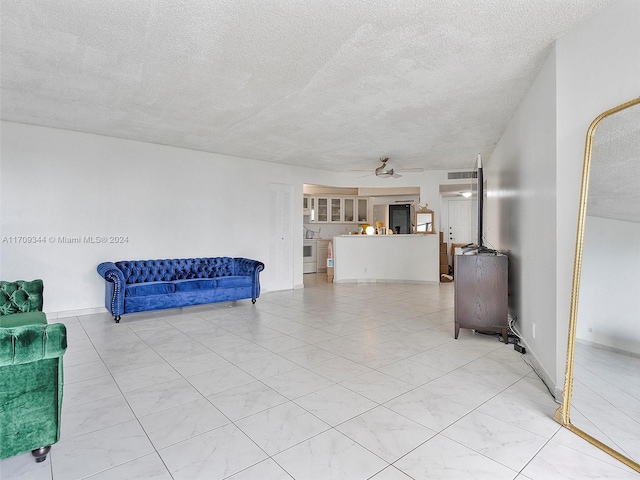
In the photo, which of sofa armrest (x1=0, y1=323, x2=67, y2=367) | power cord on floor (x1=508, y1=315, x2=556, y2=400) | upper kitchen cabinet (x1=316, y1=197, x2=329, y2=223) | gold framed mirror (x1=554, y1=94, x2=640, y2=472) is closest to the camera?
sofa armrest (x1=0, y1=323, x2=67, y2=367)

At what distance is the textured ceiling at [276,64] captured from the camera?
2.34 meters

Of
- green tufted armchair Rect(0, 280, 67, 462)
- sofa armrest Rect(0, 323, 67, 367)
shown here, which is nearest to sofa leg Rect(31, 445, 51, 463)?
green tufted armchair Rect(0, 280, 67, 462)

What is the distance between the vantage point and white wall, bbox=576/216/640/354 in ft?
6.43

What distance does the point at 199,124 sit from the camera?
4.81 m

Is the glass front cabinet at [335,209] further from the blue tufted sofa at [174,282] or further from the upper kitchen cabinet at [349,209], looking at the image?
the blue tufted sofa at [174,282]

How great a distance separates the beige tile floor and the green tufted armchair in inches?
5.6

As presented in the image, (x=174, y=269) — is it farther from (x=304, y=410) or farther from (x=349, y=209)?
(x=349, y=209)

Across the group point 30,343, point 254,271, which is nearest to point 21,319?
point 30,343

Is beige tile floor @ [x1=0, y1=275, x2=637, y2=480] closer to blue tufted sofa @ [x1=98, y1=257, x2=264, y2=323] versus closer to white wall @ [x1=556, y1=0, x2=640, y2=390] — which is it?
blue tufted sofa @ [x1=98, y1=257, x2=264, y2=323]

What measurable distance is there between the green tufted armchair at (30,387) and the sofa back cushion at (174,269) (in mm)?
3595

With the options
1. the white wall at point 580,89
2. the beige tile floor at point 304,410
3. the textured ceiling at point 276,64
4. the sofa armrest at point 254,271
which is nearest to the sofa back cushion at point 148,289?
the beige tile floor at point 304,410

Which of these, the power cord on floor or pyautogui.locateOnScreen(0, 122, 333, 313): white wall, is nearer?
the power cord on floor

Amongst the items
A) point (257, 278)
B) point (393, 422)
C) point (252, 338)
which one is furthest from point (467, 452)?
point (257, 278)

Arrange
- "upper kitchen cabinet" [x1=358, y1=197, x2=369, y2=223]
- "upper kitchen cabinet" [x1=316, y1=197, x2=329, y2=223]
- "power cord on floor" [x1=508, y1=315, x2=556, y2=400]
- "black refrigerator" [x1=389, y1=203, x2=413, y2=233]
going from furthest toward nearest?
1. "upper kitchen cabinet" [x1=358, y1=197, x2=369, y2=223]
2. "upper kitchen cabinet" [x1=316, y1=197, x2=329, y2=223]
3. "black refrigerator" [x1=389, y1=203, x2=413, y2=233]
4. "power cord on floor" [x1=508, y1=315, x2=556, y2=400]
